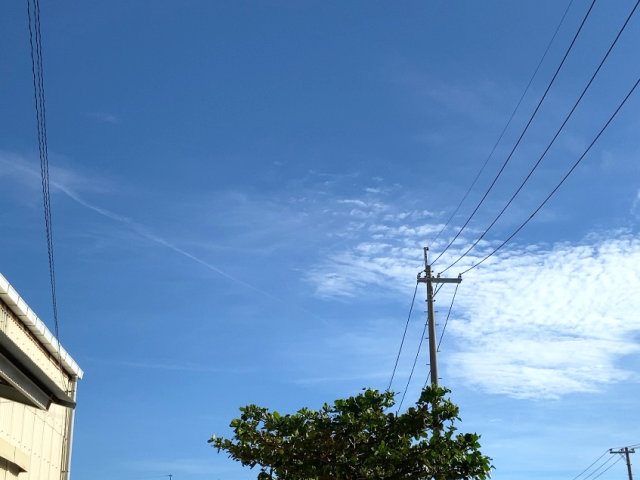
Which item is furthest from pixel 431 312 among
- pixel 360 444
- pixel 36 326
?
pixel 36 326

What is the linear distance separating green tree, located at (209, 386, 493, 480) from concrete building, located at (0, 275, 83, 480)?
4.97m

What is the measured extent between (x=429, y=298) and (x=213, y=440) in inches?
385

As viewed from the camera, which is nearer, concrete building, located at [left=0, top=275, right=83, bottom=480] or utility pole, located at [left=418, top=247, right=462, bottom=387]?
concrete building, located at [left=0, top=275, right=83, bottom=480]

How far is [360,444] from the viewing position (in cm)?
2122

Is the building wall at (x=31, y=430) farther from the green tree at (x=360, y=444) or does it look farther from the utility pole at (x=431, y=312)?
the utility pole at (x=431, y=312)

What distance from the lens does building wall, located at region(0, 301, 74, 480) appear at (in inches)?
901

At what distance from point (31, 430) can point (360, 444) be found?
10.8m

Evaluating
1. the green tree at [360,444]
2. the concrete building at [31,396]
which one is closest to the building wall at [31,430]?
the concrete building at [31,396]

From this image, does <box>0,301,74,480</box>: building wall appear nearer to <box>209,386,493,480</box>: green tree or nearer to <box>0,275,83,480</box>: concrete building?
<box>0,275,83,480</box>: concrete building

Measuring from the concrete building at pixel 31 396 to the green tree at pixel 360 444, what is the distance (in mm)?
4969

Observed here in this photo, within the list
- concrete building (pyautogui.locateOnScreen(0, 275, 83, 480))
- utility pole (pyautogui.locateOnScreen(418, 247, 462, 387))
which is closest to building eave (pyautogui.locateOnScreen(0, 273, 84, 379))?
concrete building (pyautogui.locateOnScreen(0, 275, 83, 480))

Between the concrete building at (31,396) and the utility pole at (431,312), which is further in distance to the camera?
the utility pole at (431,312)

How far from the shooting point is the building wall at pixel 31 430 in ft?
75.0

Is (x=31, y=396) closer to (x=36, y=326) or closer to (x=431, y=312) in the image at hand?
(x=36, y=326)
